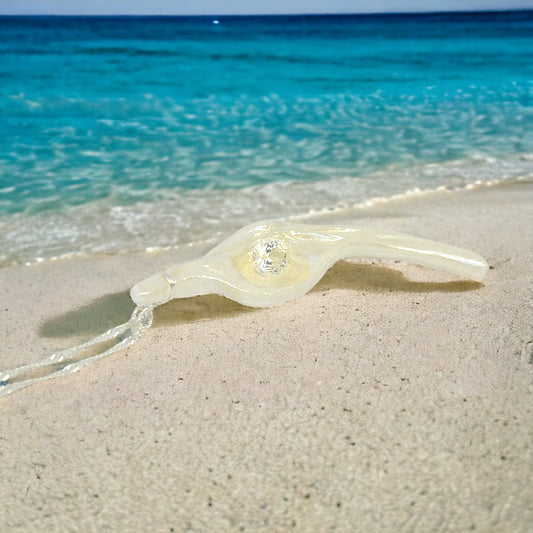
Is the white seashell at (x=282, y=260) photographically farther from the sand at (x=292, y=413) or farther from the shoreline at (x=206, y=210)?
the shoreline at (x=206, y=210)

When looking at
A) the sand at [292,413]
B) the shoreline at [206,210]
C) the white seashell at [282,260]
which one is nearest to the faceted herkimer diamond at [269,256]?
the white seashell at [282,260]

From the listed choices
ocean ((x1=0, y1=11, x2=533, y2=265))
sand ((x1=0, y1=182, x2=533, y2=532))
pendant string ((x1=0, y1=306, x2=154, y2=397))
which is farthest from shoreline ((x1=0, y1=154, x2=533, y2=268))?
pendant string ((x1=0, y1=306, x2=154, y2=397))

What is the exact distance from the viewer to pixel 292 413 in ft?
4.56

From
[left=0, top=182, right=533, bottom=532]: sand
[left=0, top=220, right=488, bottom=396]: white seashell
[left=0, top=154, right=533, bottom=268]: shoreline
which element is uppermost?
[left=0, top=220, right=488, bottom=396]: white seashell

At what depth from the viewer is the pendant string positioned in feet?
5.28

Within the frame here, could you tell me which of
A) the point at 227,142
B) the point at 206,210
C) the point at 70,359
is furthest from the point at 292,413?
the point at 227,142

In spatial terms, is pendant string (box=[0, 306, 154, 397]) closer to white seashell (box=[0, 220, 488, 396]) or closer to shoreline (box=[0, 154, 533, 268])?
white seashell (box=[0, 220, 488, 396])

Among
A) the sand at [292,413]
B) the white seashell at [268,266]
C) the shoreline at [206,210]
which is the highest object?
the white seashell at [268,266]

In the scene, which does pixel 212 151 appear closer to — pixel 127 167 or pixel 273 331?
pixel 127 167

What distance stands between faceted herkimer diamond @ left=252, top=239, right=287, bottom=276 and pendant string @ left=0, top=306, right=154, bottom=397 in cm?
35

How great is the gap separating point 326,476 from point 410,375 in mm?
403

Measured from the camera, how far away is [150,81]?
7.37 meters

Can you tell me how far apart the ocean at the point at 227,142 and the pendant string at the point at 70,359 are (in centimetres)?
87

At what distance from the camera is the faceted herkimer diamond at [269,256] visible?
1.80m
